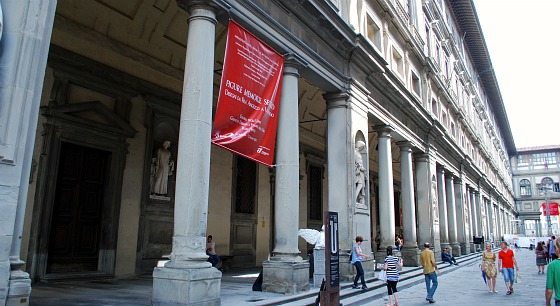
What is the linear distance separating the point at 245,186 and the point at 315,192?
17.8 ft

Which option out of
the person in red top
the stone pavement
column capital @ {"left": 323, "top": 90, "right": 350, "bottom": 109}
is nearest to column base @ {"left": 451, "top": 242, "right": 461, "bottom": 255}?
the stone pavement

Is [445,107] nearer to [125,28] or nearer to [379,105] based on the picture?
[379,105]

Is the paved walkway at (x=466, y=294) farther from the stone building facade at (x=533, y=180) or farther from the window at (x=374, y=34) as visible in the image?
the stone building facade at (x=533, y=180)

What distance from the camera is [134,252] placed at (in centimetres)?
1186

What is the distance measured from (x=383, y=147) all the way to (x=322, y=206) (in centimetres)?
612

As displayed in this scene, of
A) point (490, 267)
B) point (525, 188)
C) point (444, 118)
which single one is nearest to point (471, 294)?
point (490, 267)

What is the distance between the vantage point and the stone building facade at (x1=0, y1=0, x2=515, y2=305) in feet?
17.9

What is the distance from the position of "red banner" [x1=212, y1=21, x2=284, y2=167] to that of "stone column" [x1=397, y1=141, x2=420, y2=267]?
10.4 meters

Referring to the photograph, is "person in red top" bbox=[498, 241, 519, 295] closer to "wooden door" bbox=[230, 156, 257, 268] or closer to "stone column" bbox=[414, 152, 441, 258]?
"stone column" bbox=[414, 152, 441, 258]

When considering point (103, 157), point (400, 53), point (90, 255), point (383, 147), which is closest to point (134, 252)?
point (90, 255)

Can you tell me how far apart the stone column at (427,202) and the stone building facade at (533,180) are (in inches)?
2556

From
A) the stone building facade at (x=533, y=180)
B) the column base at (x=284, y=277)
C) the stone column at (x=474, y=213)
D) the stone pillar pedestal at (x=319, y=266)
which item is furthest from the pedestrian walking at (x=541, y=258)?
the stone building facade at (x=533, y=180)

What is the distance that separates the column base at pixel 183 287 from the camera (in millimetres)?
6441

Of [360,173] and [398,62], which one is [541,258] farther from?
[360,173]
